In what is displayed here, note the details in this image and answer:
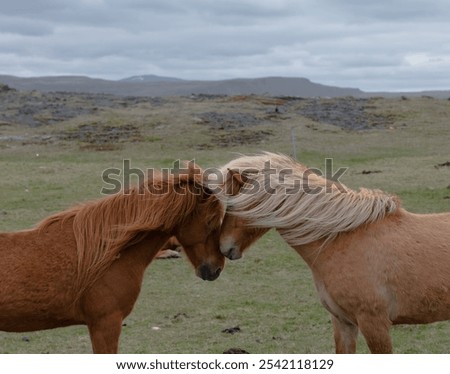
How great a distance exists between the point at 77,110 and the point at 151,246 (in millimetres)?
32032

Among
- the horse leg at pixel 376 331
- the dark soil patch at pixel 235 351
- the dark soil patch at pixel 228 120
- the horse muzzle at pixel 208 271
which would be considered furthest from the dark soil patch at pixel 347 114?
the horse leg at pixel 376 331

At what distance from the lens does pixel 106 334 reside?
201 inches

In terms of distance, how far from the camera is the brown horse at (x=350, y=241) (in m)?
5.11

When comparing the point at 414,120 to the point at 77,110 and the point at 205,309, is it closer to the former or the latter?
the point at 77,110

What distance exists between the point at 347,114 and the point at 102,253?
105 ft

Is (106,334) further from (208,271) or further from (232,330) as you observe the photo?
(232,330)

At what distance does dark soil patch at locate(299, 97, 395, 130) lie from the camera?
32.9 m

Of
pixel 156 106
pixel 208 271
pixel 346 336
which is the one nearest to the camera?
pixel 346 336

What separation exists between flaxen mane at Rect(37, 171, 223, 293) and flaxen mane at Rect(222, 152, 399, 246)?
10.6 inches

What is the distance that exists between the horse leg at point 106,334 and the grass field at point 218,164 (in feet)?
6.67

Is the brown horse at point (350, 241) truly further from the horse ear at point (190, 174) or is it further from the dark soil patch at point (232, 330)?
the dark soil patch at point (232, 330)
